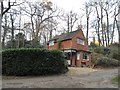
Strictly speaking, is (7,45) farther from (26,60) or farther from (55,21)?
(26,60)

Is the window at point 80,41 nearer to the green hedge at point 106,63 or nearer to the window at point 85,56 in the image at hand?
the window at point 85,56

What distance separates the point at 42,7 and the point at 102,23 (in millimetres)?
13682

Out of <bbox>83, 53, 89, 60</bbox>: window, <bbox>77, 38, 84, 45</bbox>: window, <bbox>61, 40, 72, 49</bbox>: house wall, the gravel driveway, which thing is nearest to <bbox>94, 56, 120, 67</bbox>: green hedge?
<bbox>83, 53, 89, 60</bbox>: window

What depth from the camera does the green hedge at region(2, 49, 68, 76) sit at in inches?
824

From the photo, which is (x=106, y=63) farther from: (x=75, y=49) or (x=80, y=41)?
(x=80, y=41)

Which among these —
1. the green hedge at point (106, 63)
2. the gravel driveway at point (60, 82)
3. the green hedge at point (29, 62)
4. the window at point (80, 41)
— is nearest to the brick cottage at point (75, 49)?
the window at point (80, 41)

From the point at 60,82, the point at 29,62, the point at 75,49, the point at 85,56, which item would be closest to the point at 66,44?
the point at 75,49

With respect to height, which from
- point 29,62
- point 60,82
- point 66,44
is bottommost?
point 60,82

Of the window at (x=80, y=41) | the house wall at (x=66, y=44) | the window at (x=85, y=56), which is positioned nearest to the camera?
the house wall at (x=66, y=44)

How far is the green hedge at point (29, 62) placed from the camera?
2094 centimetres

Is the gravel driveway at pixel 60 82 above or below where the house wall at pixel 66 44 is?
below

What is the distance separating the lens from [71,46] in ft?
129

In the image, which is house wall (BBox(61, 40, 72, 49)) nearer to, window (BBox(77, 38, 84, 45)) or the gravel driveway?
window (BBox(77, 38, 84, 45))

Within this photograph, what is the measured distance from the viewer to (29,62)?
69.5ft
